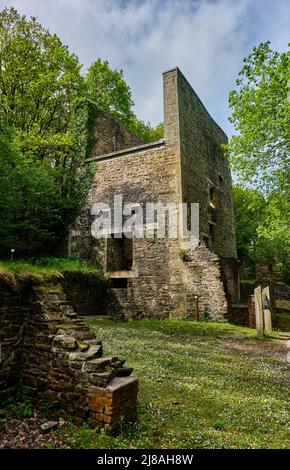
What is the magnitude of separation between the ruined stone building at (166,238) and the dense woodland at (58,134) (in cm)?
121

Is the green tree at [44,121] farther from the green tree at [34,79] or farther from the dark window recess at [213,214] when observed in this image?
the dark window recess at [213,214]

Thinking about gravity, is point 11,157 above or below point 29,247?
above

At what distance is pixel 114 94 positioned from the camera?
905 inches

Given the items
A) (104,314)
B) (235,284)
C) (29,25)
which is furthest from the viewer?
(235,284)

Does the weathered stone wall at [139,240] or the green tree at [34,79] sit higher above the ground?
the green tree at [34,79]

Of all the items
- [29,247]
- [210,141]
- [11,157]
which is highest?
[210,141]

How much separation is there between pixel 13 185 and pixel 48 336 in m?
8.81

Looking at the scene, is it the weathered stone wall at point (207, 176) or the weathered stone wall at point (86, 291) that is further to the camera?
the weathered stone wall at point (207, 176)

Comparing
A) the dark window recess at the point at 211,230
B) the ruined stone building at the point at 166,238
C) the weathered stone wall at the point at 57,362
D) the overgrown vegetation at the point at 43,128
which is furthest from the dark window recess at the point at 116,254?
the weathered stone wall at the point at 57,362

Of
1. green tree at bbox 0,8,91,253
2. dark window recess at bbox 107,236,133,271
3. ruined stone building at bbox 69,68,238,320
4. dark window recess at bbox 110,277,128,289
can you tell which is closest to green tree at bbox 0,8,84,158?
green tree at bbox 0,8,91,253

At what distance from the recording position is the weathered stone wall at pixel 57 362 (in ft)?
12.2

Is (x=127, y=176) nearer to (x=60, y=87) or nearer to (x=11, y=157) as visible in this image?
(x=11, y=157)
